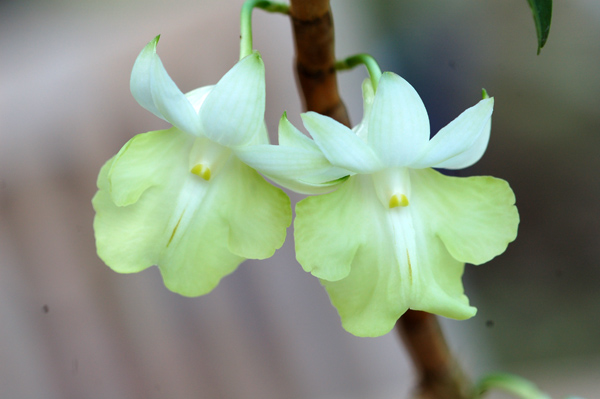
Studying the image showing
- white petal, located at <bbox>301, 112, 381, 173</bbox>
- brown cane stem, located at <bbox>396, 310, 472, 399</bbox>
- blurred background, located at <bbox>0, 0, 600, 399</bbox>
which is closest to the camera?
white petal, located at <bbox>301, 112, 381, 173</bbox>

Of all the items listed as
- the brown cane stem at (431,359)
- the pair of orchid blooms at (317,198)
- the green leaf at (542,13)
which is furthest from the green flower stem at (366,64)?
the brown cane stem at (431,359)

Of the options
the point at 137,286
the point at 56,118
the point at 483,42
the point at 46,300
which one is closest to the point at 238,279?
the point at 137,286

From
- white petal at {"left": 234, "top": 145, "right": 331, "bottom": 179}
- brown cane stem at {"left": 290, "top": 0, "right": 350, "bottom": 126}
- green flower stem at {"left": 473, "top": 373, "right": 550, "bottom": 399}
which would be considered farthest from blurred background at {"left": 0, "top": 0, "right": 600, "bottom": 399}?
white petal at {"left": 234, "top": 145, "right": 331, "bottom": 179}

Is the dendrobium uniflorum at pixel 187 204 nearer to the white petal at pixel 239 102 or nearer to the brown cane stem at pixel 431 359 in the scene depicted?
the white petal at pixel 239 102

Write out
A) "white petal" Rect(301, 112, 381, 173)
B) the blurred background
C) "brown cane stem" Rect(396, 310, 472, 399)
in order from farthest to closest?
1. the blurred background
2. "brown cane stem" Rect(396, 310, 472, 399)
3. "white petal" Rect(301, 112, 381, 173)

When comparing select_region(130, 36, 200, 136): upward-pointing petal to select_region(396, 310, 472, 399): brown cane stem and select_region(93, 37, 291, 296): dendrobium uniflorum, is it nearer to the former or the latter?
select_region(93, 37, 291, 296): dendrobium uniflorum

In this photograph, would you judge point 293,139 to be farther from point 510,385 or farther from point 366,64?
point 510,385
